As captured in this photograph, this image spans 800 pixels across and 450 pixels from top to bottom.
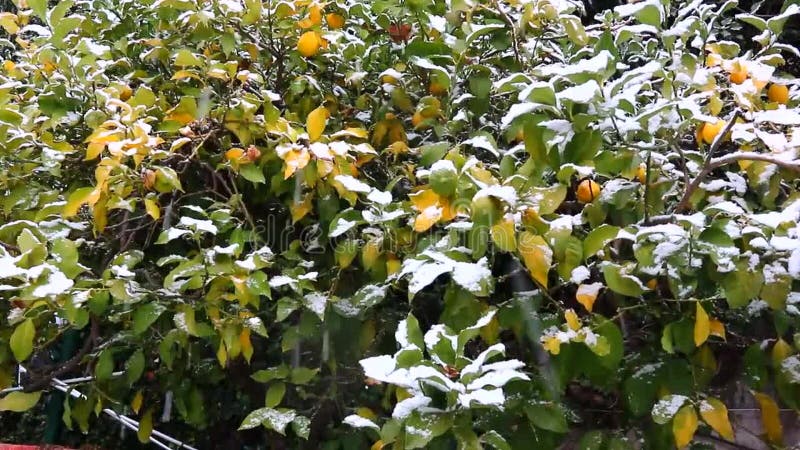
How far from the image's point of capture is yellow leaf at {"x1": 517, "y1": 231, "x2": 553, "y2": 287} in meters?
1.16

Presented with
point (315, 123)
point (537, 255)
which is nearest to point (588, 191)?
point (537, 255)

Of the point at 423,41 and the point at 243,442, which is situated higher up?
the point at 423,41

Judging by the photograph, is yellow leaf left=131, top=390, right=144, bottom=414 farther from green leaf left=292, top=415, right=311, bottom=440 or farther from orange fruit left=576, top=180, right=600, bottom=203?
orange fruit left=576, top=180, right=600, bottom=203

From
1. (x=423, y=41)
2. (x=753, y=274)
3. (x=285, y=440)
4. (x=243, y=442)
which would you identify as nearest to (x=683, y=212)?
(x=753, y=274)

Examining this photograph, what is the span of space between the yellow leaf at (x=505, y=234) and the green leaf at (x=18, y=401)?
124cm

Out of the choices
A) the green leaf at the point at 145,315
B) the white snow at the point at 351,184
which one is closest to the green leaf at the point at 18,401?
the green leaf at the point at 145,315

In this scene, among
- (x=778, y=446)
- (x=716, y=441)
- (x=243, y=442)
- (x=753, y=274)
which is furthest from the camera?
(x=243, y=442)

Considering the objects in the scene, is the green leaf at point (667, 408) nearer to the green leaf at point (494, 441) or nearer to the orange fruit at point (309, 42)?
the green leaf at point (494, 441)

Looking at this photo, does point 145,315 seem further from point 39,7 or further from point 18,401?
point 39,7

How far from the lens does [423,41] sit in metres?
1.70

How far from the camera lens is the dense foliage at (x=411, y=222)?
1.18m

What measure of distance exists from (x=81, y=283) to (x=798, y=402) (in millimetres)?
1449

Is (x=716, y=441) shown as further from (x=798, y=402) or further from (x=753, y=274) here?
(x=753, y=274)

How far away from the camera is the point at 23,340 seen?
142 centimetres
